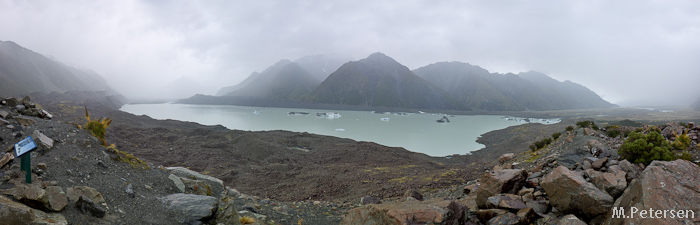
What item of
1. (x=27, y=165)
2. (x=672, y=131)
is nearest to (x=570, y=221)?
(x=27, y=165)

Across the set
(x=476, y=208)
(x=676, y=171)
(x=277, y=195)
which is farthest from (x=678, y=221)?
(x=277, y=195)

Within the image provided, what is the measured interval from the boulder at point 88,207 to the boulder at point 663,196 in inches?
279

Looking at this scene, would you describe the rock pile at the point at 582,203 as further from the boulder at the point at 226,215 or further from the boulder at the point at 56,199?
the boulder at the point at 56,199

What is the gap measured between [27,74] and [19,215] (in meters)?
175

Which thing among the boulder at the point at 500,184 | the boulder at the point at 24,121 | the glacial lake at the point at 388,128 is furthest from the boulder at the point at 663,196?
the glacial lake at the point at 388,128

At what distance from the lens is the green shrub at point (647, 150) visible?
630 centimetres

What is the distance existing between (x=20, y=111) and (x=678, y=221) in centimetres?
1304

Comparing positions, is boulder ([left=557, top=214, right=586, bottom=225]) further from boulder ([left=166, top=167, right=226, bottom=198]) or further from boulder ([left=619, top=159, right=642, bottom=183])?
boulder ([left=166, top=167, right=226, bottom=198])

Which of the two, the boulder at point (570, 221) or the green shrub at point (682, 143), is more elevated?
the green shrub at point (682, 143)

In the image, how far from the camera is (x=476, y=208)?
5395 millimetres

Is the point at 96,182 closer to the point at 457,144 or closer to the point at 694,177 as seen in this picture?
the point at 694,177

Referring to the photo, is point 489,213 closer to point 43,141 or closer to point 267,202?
point 267,202

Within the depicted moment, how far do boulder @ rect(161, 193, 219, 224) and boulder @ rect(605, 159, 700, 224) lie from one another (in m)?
6.24

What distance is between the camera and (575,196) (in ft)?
14.4
